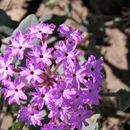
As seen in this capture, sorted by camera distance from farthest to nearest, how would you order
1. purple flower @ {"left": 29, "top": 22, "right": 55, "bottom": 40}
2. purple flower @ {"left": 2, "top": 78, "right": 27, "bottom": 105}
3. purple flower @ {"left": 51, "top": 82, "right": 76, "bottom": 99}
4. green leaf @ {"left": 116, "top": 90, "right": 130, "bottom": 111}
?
1. green leaf @ {"left": 116, "top": 90, "right": 130, "bottom": 111}
2. purple flower @ {"left": 29, "top": 22, "right": 55, "bottom": 40}
3. purple flower @ {"left": 2, "top": 78, "right": 27, "bottom": 105}
4. purple flower @ {"left": 51, "top": 82, "right": 76, "bottom": 99}

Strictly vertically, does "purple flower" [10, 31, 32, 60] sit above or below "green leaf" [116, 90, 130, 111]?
above

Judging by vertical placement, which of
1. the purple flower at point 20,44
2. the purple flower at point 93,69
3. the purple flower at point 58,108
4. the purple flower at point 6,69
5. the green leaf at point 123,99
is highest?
the purple flower at point 20,44

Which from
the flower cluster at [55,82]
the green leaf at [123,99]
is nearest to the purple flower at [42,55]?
the flower cluster at [55,82]

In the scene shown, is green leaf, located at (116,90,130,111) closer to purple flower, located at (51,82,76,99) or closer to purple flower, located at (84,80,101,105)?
purple flower, located at (84,80,101,105)

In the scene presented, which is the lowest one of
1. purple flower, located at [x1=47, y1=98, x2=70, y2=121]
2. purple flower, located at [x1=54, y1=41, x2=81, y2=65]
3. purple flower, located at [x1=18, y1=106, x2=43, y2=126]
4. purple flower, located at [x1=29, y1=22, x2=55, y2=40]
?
purple flower, located at [x1=18, y1=106, x2=43, y2=126]

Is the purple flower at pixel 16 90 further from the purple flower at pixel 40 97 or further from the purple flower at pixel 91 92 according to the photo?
the purple flower at pixel 91 92

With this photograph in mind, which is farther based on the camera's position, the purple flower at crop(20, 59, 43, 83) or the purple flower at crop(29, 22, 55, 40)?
the purple flower at crop(29, 22, 55, 40)

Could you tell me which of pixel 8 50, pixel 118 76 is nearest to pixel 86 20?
pixel 118 76

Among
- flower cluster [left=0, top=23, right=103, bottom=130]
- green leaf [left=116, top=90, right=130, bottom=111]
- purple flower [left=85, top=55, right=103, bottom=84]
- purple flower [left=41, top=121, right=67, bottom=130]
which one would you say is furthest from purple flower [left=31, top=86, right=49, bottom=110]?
green leaf [left=116, top=90, right=130, bottom=111]
